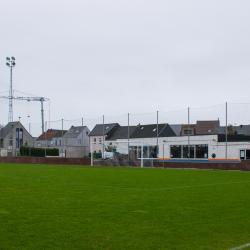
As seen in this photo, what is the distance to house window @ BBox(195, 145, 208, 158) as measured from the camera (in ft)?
126

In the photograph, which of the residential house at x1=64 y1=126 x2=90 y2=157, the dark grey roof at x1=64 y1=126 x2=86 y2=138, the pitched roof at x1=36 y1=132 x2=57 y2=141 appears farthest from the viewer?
the pitched roof at x1=36 y1=132 x2=57 y2=141

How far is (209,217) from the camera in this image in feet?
A: 22.6

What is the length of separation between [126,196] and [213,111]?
1921cm

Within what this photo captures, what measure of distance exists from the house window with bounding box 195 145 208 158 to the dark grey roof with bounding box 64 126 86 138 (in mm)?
13406

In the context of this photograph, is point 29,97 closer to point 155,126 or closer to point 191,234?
point 155,126

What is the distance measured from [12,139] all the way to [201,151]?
89.0 ft

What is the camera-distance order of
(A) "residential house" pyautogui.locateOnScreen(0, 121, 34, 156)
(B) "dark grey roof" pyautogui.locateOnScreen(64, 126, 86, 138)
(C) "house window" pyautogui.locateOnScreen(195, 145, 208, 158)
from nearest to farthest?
(B) "dark grey roof" pyautogui.locateOnScreen(64, 126, 86, 138)
(C) "house window" pyautogui.locateOnScreen(195, 145, 208, 158)
(A) "residential house" pyautogui.locateOnScreen(0, 121, 34, 156)

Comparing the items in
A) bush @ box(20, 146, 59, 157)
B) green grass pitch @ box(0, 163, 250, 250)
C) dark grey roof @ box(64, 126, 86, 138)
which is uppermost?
dark grey roof @ box(64, 126, 86, 138)

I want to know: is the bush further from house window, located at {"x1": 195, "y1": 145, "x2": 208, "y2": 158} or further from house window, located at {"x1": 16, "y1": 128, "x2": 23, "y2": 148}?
house window, located at {"x1": 195, "y1": 145, "x2": 208, "y2": 158}

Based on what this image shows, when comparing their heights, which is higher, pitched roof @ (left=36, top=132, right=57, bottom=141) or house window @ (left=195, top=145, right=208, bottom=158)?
pitched roof @ (left=36, top=132, right=57, bottom=141)

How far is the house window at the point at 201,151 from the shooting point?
3831 cm

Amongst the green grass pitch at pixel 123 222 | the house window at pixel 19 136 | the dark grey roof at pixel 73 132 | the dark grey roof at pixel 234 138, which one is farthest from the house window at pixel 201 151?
the green grass pitch at pixel 123 222

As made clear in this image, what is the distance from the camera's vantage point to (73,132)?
39.2m

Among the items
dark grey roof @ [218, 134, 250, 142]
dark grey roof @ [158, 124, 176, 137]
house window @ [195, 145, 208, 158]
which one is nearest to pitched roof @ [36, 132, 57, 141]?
dark grey roof @ [158, 124, 176, 137]
